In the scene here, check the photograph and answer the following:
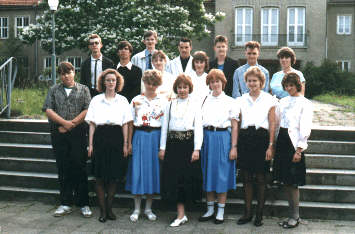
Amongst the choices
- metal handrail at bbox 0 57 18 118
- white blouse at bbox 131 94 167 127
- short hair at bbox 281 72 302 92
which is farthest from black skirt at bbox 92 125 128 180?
metal handrail at bbox 0 57 18 118

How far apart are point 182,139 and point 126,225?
135 cm

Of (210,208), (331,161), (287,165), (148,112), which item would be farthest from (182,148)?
(331,161)

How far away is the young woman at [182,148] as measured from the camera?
18.1 feet

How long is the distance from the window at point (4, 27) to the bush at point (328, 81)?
2283 centimetres

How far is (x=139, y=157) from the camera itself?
5.73 metres

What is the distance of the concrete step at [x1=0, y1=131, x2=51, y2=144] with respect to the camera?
24.9ft

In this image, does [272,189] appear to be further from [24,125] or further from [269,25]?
[269,25]

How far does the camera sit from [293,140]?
5340 millimetres

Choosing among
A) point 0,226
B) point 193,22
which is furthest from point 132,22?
point 0,226

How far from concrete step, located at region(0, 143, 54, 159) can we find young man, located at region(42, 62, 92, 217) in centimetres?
144

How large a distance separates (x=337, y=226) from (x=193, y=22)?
17.1 m

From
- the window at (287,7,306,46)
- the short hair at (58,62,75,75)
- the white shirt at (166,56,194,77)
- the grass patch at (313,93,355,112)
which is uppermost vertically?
the window at (287,7,306,46)

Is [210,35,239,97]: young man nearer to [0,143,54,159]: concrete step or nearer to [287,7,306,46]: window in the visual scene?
[0,143,54,159]: concrete step

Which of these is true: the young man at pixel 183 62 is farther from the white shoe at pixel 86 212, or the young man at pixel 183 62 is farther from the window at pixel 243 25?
the window at pixel 243 25
